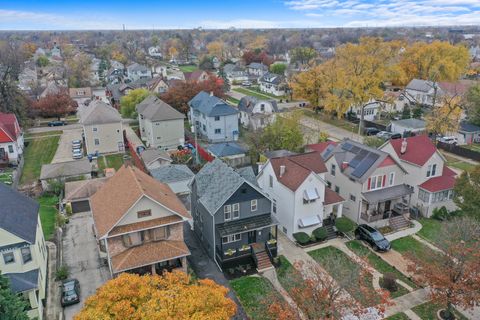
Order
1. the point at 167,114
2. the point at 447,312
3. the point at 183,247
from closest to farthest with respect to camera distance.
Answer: the point at 447,312, the point at 183,247, the point at 167,114

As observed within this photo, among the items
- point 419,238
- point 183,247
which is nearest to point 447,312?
point 419,238

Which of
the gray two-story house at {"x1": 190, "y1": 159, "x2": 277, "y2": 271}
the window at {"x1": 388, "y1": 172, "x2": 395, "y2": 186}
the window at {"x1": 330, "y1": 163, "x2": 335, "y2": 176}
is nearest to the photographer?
the gray two-story house at {"x1": 190, "y1": 159, "x2": 277, "y2": 271}

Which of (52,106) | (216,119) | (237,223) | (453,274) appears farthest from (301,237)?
(52,106)

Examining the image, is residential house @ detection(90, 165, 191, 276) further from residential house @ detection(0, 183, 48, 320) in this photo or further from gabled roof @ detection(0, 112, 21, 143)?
gabled roof @ detection(0, 112, 21, 143)

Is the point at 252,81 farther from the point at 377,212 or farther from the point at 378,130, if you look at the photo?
the point at 377,212

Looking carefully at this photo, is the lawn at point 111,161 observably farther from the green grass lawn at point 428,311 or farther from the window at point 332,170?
the green grass lawn at point 428,311

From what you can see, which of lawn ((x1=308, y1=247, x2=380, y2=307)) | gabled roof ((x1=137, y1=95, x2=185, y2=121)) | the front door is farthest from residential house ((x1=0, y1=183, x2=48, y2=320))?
gabled roof ((x1=137, y1=95, x2=185, y2=121))

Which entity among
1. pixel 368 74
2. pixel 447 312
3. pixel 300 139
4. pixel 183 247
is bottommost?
pixel 447 312
